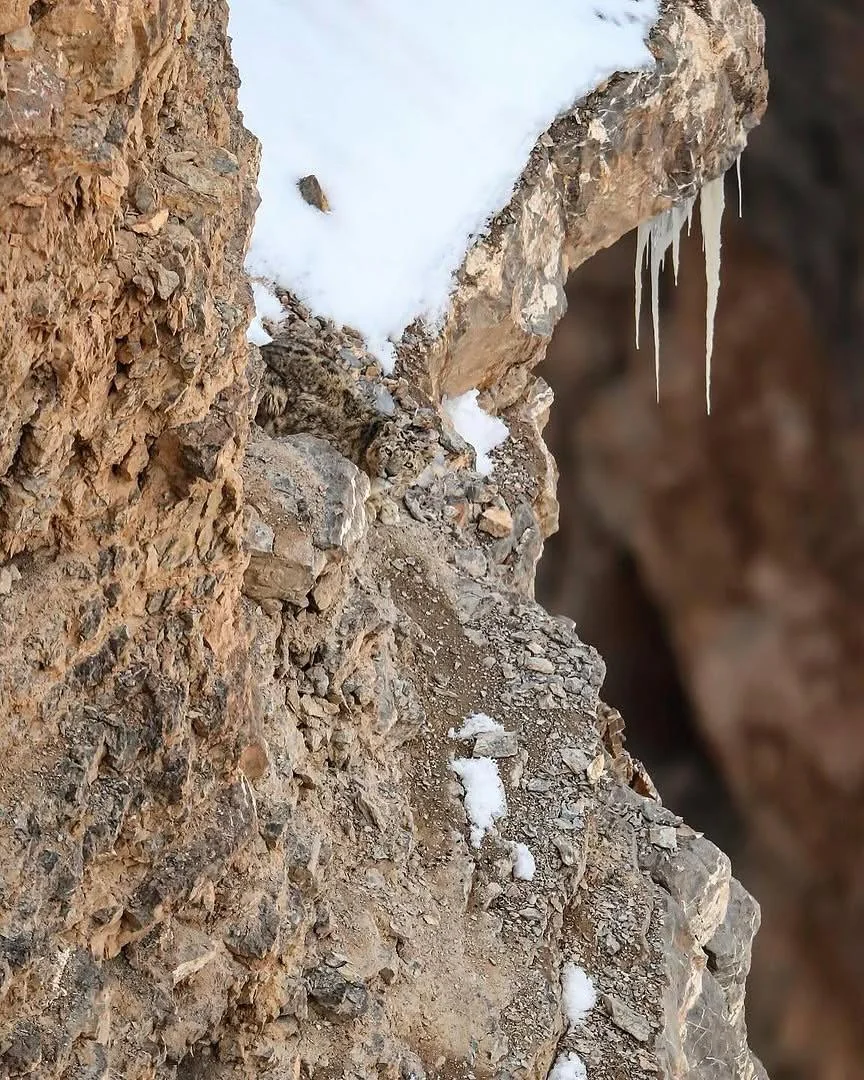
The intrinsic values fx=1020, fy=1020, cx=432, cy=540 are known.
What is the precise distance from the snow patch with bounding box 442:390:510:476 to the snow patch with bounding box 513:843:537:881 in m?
4.63

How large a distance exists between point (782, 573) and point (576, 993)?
10.1 feet

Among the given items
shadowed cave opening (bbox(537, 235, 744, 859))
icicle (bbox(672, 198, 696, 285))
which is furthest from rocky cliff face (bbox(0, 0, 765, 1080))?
icicle (bbox(672, 198, 696, 285))

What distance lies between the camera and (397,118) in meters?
10.7

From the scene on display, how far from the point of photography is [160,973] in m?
4.43

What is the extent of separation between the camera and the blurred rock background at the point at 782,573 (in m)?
6.65

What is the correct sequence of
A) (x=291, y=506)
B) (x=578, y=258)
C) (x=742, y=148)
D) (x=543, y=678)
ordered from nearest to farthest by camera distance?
(x=291, y=506) < (x=543, y=678) < (x=578, y=258) < (x=742, y=148)

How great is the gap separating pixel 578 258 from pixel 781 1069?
352 inches

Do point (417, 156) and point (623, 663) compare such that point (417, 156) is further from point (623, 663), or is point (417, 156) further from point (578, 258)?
point (623, 663)

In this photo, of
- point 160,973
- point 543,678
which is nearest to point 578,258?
point 543,678

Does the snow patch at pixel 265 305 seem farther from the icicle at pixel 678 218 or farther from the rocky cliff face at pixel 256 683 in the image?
the icicle at pixel 678 218

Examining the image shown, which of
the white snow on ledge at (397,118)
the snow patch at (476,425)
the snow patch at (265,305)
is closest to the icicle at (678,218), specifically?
the white snow on ledge at (397,118)

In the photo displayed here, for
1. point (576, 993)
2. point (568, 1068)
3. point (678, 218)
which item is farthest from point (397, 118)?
point (568, 1068)

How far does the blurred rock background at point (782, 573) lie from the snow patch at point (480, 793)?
172 cm

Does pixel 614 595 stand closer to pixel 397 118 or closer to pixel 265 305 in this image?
pixel 265 305
